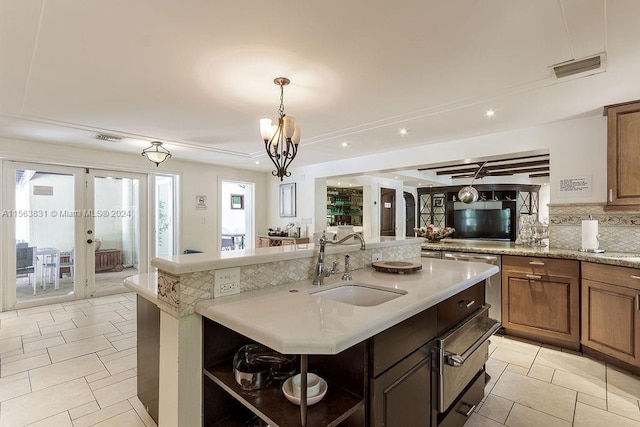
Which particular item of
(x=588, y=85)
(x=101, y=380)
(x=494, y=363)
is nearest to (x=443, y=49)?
(x=588, y=85)

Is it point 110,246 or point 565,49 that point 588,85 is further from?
point 110,246

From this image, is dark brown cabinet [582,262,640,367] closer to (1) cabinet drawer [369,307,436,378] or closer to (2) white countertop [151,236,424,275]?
(1) cabinet drawer [369,307,436,378]

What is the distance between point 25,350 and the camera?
A: 294 centimetres

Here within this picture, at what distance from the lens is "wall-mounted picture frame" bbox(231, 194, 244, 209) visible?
7.80 meters

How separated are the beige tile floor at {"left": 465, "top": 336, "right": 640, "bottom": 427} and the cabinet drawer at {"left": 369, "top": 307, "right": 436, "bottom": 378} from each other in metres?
1.04

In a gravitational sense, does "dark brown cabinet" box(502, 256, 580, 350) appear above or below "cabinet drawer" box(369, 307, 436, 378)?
below

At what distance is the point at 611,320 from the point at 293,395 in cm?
302

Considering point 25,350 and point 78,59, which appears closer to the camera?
point 78,59

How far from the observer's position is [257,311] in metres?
1.19

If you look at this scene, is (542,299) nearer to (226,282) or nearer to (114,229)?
(226,282)

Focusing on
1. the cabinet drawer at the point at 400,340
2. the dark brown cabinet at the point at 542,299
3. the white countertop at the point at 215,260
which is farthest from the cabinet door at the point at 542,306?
the white countertop at the point at 215,260

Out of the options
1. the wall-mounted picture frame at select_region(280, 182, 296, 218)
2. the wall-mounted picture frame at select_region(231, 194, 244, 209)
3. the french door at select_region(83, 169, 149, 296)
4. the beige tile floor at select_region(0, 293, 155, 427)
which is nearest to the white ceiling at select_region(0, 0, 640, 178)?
the french door at select_region(83, 169, 149, 296)

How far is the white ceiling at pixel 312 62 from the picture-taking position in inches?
62.9

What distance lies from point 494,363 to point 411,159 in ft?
9.25
